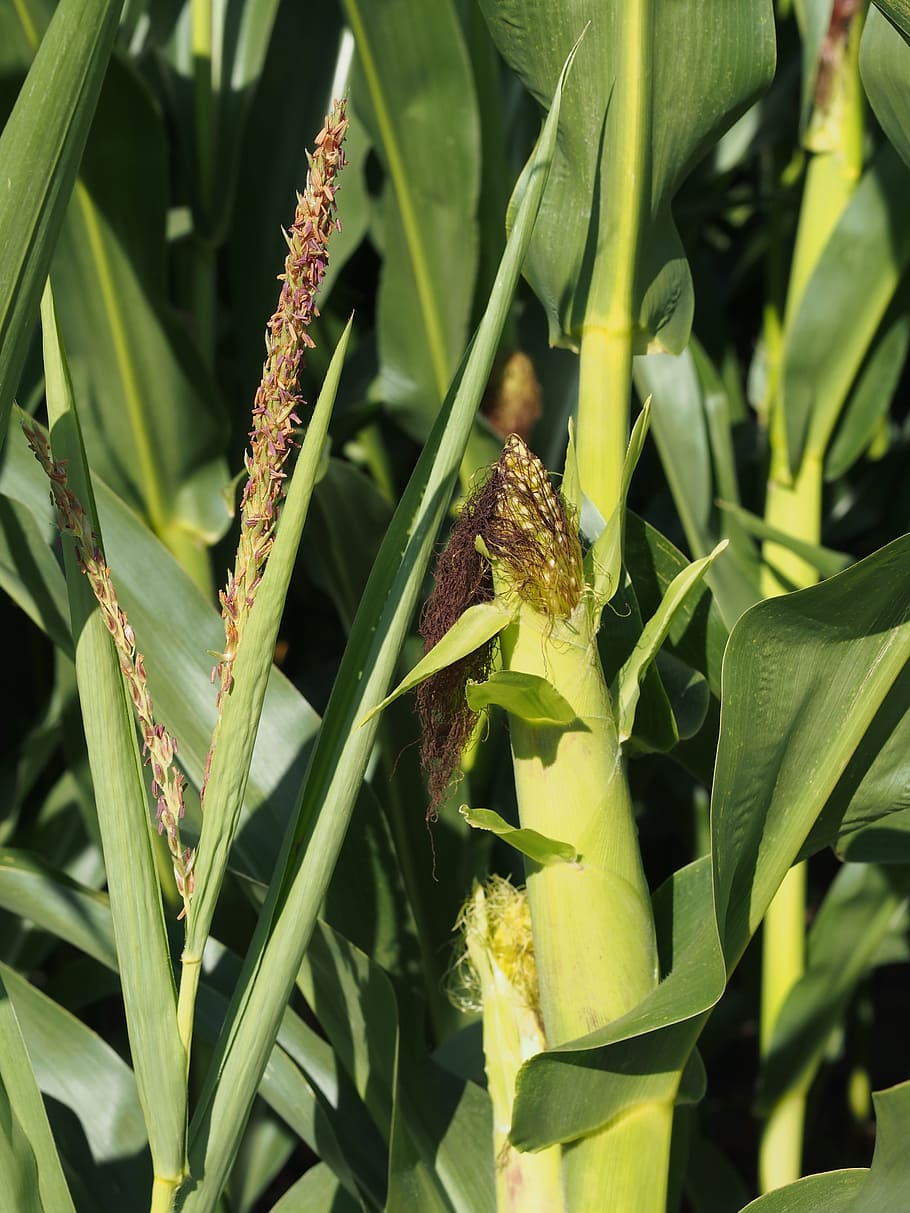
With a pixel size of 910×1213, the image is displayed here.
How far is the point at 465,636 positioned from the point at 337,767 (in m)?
0.07

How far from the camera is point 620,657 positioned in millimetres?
598

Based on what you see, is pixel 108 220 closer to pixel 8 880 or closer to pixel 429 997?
pixel 8 880

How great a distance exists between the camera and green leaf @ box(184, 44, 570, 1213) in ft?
1.42

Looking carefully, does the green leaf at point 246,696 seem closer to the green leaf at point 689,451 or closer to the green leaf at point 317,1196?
the green leaf at point 317,1196

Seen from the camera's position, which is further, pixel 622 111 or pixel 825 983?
pixel 825 983

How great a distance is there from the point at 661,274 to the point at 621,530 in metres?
0.22

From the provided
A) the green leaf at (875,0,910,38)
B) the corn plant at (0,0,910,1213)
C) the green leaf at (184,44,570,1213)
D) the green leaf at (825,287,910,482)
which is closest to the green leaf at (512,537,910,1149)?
the corn plant at (0,0,910,1213)

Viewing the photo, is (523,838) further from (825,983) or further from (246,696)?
(825,983)

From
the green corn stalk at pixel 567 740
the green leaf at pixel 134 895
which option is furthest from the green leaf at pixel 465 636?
the green leaf at pixel 134 895

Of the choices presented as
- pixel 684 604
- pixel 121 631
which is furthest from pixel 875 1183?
pixel 121 631

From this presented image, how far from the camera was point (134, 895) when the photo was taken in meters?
0.42

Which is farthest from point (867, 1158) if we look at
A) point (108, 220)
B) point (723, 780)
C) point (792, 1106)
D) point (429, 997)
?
point (108, 220)

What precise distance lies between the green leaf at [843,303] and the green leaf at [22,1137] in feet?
2.56

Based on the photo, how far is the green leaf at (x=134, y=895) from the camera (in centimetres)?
41
